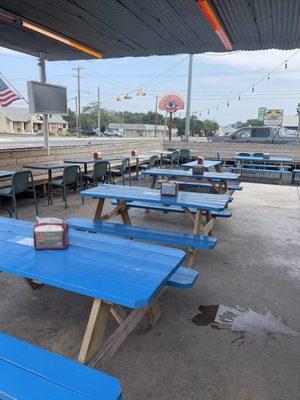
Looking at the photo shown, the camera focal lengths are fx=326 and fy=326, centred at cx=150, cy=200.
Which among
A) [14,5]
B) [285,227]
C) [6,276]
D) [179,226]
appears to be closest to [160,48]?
[14,5]

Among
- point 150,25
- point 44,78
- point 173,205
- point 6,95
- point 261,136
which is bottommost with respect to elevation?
point 173,205

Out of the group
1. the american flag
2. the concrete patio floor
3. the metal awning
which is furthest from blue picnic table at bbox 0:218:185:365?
the american flag

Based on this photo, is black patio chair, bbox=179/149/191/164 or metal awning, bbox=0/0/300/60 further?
black patio chair, bbox=179/149/191/164

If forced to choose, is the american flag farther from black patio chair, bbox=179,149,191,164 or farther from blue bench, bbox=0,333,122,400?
black patio chair, bbox=179,149,191,164

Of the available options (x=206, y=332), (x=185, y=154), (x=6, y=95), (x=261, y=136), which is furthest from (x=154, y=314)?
(x=261, y=136)

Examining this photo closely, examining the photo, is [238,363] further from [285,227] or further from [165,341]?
[285,227]

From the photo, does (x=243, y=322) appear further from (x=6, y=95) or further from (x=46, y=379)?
(x=6, y=95)

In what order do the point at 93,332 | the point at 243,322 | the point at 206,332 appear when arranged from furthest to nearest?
the point at 243,322, the point at 206,332, the point at 93,332

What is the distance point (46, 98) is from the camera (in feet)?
21.8

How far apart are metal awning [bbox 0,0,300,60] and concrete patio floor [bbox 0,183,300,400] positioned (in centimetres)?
308

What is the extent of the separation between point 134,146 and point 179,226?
21.7 ft

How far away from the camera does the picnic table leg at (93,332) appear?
1.68m

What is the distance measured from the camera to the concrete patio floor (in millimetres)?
1803

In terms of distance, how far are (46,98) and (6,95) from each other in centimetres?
95
